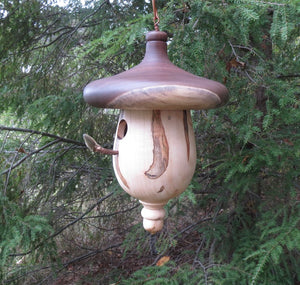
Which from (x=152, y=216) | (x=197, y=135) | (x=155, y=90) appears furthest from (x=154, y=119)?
(x=197, y=135)

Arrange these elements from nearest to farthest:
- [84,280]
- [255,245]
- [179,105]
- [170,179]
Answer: [179,105] < [170,179] < [255,245] < [84,280]

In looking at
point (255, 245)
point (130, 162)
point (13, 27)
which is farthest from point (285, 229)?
point (13, 27)

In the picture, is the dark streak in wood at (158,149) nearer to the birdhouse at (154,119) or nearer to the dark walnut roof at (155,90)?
the birdhouse at (154,119)

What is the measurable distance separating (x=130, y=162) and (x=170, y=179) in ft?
0.55

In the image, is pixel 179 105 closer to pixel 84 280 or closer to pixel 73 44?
pixel 73 44

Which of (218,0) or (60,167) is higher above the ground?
(218,0)

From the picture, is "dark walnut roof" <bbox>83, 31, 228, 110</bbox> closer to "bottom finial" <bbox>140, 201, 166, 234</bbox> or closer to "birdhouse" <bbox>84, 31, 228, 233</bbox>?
"birdhouse" <bbox>84, 31, 228, 233</bbox>

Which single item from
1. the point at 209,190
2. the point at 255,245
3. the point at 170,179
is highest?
the point at 170,179

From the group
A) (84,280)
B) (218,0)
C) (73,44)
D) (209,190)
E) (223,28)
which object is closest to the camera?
(218,0)

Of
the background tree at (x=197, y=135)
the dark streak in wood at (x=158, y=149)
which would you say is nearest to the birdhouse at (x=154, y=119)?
the dark streak in wood at (x=158, y=149)

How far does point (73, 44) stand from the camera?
10.0 ft

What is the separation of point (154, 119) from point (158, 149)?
0.38ft

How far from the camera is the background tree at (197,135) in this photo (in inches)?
61.2

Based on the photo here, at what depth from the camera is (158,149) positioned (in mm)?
1135
